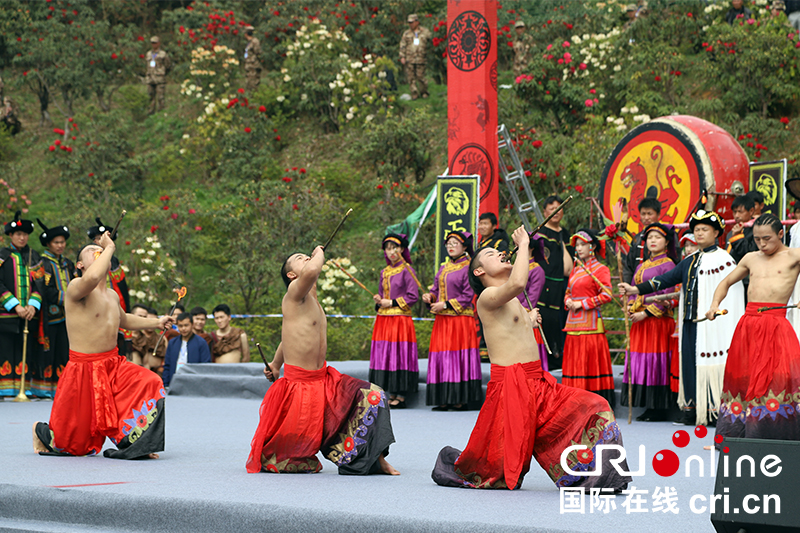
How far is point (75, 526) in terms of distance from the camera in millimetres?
3842

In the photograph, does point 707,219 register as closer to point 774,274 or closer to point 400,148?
point 774,274

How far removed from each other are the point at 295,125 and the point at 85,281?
13089 mm

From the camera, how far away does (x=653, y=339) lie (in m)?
6.74

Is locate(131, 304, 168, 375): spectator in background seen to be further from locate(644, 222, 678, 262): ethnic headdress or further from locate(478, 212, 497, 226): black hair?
locate(644, 222, 678, 262): ethnic headdress

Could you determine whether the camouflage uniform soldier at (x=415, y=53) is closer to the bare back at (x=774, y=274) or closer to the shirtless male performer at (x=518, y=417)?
the bare back at (x=774, y=274)

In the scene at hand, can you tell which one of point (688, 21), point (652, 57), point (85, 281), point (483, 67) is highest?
point (688, 21)

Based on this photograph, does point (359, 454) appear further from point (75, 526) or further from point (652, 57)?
point (652, 57)

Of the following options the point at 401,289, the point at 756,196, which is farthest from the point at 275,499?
the point at 756,196

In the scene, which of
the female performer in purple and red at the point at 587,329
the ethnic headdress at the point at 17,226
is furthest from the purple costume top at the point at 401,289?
the ethnic headdress at the point at 17,226

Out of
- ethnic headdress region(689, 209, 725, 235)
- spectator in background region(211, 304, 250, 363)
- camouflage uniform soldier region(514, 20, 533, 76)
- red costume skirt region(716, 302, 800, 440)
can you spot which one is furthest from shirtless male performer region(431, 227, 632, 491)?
camouflage uniform soldier region(514, 20, 533, 76)

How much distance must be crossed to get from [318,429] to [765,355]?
2.61 metres

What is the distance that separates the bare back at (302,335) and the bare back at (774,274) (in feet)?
8.50

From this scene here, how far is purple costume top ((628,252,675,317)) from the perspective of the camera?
21.9ft

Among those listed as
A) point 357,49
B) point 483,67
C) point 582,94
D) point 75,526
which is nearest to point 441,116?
point 357,49
